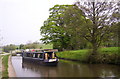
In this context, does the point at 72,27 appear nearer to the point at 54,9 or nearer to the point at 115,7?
the point at 115,7

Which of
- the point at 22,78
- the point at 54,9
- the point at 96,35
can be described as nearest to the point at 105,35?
the point at 96,35

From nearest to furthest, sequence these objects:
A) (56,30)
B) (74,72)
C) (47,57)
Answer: (74,72)
(47,57)
(56,30)

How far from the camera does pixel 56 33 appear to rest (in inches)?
1412

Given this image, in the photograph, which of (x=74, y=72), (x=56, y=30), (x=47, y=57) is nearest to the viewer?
(x=74, y=72)

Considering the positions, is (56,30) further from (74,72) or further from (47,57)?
(74,72)

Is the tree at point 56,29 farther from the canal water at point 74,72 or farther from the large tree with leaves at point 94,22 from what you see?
the canal water at point 74,72

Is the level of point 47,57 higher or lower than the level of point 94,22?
lower

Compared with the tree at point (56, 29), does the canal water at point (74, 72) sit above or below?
below

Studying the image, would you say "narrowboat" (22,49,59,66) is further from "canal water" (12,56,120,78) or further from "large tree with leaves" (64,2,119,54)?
"large tree with leaves" (64,2,119,54)

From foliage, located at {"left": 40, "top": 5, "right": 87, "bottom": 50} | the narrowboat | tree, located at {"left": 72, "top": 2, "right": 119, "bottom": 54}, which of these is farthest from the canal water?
→ foliage, located at {"left": 40, "top": 5, "right": 87, "bottom": 50}

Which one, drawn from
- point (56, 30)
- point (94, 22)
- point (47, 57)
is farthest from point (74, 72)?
point (56, 30)

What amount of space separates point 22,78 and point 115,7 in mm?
15618

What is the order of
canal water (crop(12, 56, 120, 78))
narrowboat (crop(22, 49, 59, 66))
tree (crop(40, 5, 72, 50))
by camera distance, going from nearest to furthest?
canal water (crop(12, 56, 120, 78)), narrowboat (crop(22, 49, 59, 66)), tree (crop(40, 5, 72, 50))

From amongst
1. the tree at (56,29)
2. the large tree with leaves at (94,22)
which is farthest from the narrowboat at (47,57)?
the tree at (56,29)
